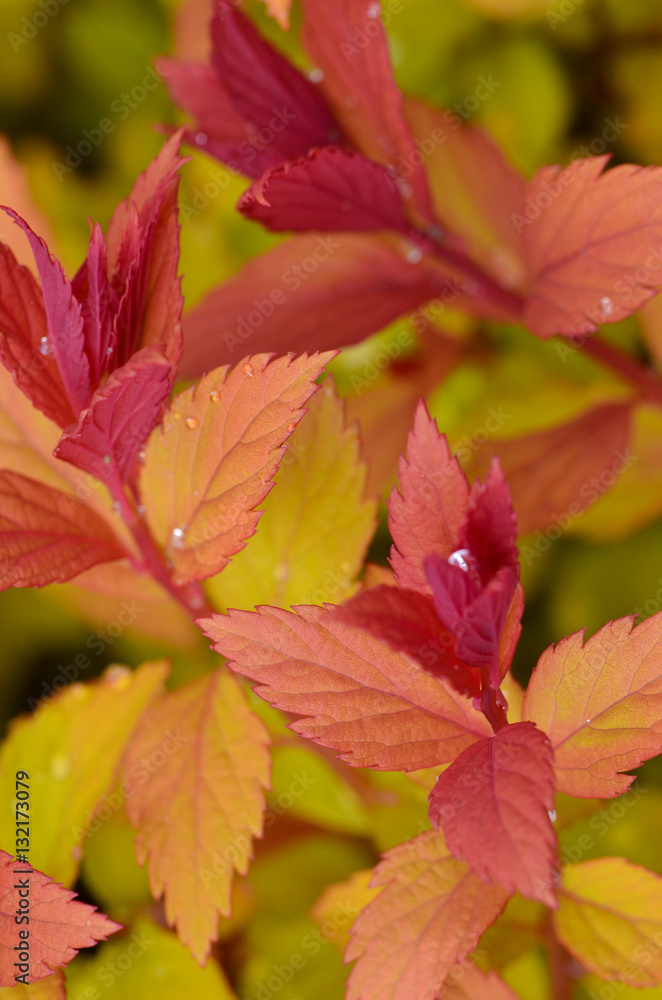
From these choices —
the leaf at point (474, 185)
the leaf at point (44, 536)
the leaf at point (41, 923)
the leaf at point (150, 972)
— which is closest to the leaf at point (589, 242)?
the leaf at point (474, 185)

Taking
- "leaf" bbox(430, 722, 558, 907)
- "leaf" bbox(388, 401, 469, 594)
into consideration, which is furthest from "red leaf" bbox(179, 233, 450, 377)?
"leaf" bbox(430, 722, 558, 907)

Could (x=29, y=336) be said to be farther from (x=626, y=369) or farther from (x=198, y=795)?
(x=626, y=369)

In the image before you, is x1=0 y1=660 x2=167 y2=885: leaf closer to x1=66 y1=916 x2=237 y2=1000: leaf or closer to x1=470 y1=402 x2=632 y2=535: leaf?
x1=66 y1=916 x2=237 y2=1000: leaf

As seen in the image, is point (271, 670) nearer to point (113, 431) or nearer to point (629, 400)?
point (113, 431)

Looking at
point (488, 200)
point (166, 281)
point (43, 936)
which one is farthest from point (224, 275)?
point (43, 936)

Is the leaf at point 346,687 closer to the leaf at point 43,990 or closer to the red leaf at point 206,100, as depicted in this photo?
the leaf at point 43,990

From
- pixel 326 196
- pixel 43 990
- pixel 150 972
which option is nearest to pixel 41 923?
pixel 43 990
